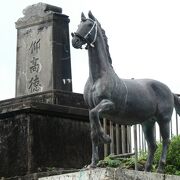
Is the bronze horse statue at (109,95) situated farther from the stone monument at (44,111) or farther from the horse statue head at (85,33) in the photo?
the stone monument at (44,111)

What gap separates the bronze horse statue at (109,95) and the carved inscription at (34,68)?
243 inches

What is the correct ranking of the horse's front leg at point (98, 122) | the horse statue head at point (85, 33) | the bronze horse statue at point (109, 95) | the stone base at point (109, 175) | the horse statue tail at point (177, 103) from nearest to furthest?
the stone base at point (109, 175), the horse's front leg at point (98, 122), the bronze horse statue at point (109, 95), the horse statue head at point (85, 33), the horse statue tail at point (177, 103)

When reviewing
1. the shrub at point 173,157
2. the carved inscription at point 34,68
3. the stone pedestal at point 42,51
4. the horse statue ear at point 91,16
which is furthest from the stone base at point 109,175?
the carved inscription at point 34,68

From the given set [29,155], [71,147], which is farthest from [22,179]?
[71,147]

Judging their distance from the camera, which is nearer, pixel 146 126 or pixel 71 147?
pixel 146 126

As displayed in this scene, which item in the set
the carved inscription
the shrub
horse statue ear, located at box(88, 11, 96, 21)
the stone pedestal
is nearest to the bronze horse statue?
horse statue ear, located at box(88, 11, 96, 21)

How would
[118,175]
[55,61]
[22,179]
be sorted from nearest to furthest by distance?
[118,175] < [22,179] < [55,61]

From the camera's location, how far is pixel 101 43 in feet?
35.9

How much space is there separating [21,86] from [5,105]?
196 centimetres

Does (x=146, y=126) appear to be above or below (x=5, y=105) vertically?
below

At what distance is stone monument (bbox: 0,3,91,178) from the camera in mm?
14375

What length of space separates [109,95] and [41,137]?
4.07 metres

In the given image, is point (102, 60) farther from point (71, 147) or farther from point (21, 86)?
point (21, 86)

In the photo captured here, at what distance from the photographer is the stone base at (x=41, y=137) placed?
14.3 metres
